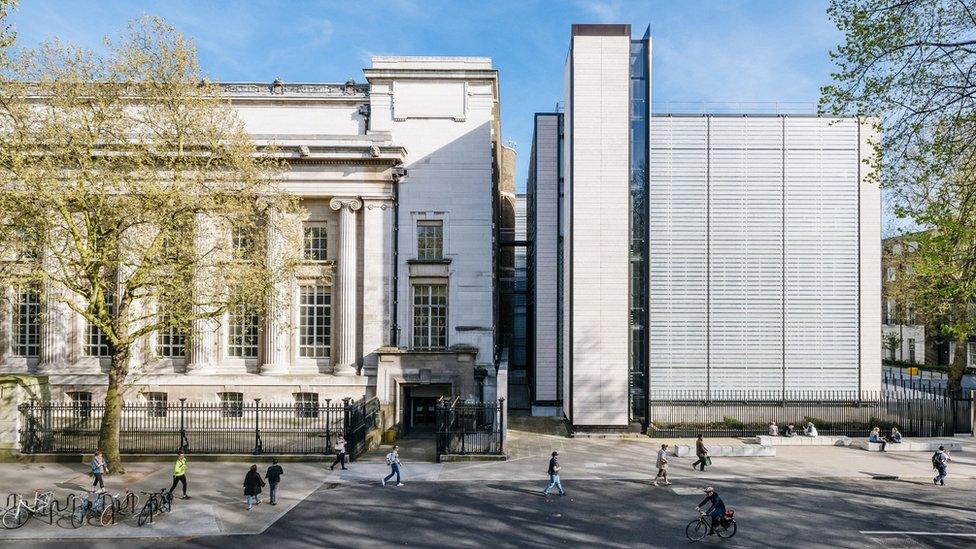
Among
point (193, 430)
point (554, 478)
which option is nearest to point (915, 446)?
point (554, 478)

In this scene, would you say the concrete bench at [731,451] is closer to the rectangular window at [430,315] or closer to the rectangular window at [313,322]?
the rectangular window at [430,315]

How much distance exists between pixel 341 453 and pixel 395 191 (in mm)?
14158

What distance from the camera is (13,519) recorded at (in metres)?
15.4

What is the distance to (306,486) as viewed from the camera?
19.3 meters

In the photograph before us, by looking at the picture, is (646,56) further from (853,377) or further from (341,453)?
(341,453)

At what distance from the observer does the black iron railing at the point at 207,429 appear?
22.4 metres

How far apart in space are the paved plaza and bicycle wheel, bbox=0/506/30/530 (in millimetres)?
248

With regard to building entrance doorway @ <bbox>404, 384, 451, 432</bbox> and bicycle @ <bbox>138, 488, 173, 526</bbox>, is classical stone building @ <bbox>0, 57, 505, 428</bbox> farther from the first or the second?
bicycle @ <bbox>138, 488, 173, 526</bbox>

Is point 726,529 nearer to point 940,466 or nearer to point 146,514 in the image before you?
point 940,466

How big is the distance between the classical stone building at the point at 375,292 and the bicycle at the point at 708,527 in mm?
14742

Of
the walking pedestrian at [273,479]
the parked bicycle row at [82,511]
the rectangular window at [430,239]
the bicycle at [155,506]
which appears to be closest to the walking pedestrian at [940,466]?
the walking pedestrian at [273,479]

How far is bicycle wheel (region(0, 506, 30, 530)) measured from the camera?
15227 mm

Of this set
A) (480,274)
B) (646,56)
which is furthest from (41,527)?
(646,56)

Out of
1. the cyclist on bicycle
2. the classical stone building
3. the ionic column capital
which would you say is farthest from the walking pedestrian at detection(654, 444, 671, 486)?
the ionic column capital
